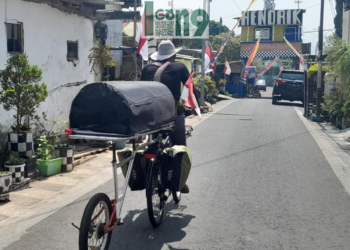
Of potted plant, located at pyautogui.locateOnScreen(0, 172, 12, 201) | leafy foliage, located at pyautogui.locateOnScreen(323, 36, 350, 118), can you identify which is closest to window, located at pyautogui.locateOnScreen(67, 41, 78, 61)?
potted plant, located at pyautogui.locateOnScreen(0, 172, 12, 201)

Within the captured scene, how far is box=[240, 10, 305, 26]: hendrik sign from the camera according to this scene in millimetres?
57750

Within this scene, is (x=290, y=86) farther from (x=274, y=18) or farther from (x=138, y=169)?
(x=274, y=18)

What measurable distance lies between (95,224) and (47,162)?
13.2 feet

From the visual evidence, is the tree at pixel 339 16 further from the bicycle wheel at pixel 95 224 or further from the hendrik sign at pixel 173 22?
the bicycle wheel at pixel 95 224

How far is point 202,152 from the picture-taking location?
10609 mm

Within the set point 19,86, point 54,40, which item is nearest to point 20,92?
point 19,86

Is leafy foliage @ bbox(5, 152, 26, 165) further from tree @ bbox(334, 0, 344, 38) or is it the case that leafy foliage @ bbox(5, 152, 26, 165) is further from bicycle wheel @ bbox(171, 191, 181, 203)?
tree @ bbox(334, 0, 344, 38)

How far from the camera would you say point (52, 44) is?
10.4m

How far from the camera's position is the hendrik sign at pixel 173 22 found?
1009 inches

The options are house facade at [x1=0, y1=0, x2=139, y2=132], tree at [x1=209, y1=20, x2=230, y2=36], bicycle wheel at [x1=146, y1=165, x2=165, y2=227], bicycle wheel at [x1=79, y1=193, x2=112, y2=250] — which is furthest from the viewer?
tree at [x1=209, y1=20, x2=230, y2=36]

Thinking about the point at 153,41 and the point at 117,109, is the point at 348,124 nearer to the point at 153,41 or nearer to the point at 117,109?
the point at 117,109

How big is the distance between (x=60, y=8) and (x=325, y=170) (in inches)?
269

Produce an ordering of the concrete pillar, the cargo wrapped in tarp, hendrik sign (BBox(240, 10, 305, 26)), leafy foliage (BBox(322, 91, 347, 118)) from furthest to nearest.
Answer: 1. hendrik sign (BBox(240, 10, 305, 26))
2. the concrete pillar
3. leafy foliage (BBox(322, 91, 347, 118))
4. the cargo wrapped in tarp

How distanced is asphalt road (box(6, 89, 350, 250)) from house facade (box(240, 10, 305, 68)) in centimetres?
4763
